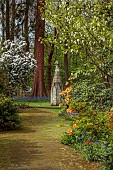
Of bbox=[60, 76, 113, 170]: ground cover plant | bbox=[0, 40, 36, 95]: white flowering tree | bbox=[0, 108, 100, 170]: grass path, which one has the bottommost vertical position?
bbox=[0, 108, 100, 170]: grass path

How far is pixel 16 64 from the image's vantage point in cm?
2100

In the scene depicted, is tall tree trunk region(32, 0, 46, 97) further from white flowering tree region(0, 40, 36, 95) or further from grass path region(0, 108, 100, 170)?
grass path region(0, 108, 100, 170)

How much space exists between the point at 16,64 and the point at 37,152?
45.5ft

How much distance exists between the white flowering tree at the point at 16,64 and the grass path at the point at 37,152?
10.7 metres

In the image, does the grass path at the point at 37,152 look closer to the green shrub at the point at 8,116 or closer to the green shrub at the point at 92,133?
the green shrub at the point at 92,133

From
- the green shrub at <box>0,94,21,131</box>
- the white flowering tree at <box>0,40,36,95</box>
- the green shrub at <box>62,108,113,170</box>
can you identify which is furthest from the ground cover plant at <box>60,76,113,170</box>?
the white flowering tree at <box>0,40,36,95</box>

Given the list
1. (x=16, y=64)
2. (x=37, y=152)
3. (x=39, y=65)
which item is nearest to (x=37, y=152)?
(x=37, y=152)

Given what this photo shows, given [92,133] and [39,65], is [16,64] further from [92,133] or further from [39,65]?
[92,133]

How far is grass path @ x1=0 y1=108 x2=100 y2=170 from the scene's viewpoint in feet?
20.7

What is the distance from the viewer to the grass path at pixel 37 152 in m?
6.30

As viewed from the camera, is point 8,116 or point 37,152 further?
point 8,116

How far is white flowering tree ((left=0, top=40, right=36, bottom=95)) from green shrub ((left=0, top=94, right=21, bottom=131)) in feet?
32.0

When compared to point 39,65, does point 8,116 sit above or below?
below

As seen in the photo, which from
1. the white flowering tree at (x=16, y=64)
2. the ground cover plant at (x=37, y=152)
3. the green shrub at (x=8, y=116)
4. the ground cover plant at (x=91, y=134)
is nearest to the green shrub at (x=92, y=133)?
the ground cover plant at (x=91, y=134)
